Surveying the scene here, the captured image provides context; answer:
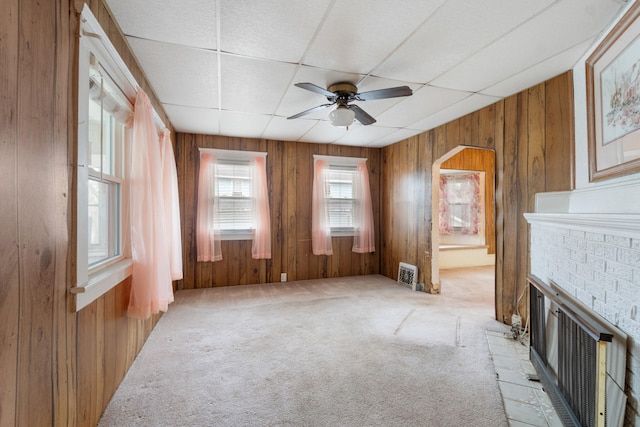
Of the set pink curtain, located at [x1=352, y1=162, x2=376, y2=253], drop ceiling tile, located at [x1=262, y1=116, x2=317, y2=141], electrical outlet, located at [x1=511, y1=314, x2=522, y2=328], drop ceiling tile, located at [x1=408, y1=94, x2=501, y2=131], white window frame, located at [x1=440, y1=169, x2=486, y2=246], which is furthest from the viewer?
white window frame, located at [x1=440, y1=169, x2=486, y2=246]

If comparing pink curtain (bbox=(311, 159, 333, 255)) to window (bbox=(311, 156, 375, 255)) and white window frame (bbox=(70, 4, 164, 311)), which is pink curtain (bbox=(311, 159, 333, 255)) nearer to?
window (bbox=(311, 156, 375, 255))

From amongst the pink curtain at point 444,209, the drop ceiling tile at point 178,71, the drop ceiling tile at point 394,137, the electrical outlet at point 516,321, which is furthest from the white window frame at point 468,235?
the drop ceiling tile at point 178,71

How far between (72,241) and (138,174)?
0.81m

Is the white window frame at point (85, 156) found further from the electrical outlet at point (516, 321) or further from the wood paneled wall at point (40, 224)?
the electrical outlet at point (516, 321)

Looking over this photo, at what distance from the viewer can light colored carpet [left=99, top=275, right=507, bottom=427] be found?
→ 174 centimetres

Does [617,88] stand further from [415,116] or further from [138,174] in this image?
[138,174]

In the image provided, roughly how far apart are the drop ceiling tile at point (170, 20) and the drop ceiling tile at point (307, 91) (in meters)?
0.76

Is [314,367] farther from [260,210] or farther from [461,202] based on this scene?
[461,202]

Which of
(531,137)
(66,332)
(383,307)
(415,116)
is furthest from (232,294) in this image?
(531,137)

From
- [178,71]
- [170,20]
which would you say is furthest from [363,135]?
[170,20]

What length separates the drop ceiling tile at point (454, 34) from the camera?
1.65 meters

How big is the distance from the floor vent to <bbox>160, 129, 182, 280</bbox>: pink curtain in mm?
3143

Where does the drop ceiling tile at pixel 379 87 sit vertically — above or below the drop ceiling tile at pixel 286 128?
A: below

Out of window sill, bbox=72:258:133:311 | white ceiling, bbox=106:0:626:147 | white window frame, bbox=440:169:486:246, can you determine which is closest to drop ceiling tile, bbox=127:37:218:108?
white ceiling, bbox=106:0:626:147
